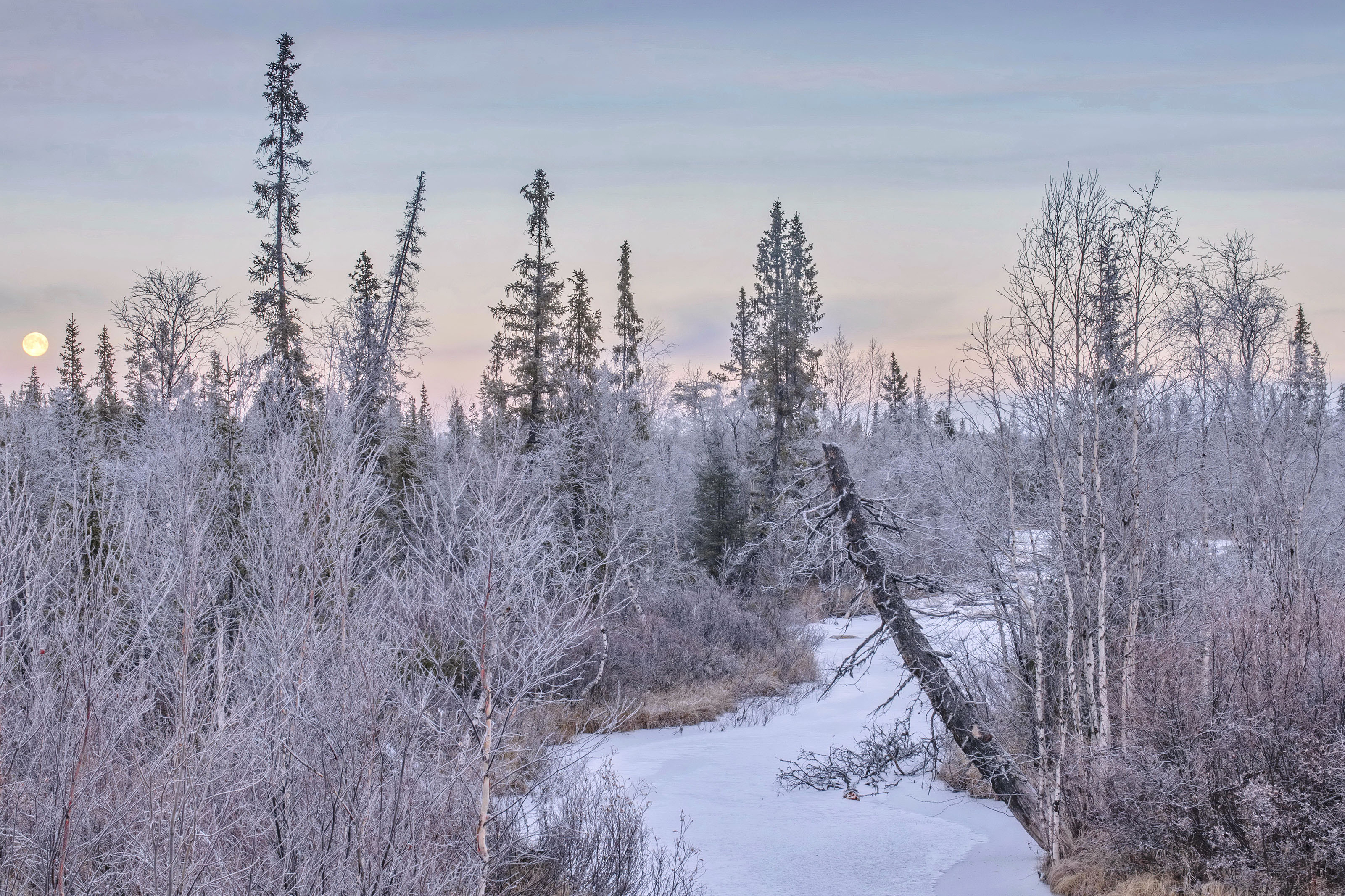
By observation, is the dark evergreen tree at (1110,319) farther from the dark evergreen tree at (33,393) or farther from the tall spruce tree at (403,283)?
the dark evergreen tree at (33,393)

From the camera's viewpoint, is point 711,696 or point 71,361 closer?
point 711,696

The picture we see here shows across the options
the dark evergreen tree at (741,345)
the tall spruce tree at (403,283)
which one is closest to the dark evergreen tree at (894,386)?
the dark evergreen tree at (741,345)

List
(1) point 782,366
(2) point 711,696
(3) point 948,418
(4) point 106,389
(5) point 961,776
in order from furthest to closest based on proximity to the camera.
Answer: (4) point 106,389
(1) point 782,366
(2) point 711,696
(3) point 948,418
(5) point 961,776

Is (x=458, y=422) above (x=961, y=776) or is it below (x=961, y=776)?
above

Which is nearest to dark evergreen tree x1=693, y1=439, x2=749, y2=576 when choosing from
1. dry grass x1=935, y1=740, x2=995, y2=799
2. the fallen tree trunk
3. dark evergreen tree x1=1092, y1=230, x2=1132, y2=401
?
dry grass x1=935, y1=740, x2=995, y2=799

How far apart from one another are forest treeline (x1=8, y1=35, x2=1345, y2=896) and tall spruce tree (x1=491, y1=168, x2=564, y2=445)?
362 cm

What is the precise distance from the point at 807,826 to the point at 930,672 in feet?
10.8

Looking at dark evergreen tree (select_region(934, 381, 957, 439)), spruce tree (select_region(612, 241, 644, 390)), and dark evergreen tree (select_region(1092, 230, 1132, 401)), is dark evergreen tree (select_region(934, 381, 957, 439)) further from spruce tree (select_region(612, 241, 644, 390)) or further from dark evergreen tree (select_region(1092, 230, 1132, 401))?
spruce tree (select_region(612, 241, 644, 390))

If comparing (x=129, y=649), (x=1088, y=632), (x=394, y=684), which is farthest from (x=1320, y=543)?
(x=129, y=649)

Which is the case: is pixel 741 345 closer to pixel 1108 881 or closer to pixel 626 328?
pixel 626 328

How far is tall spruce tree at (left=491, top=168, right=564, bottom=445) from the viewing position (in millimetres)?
29062

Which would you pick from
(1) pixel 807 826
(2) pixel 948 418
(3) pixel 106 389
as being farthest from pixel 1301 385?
(3) pixel 106 389

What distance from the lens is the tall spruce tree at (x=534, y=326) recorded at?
29.1 meters

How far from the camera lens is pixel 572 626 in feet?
23.7
